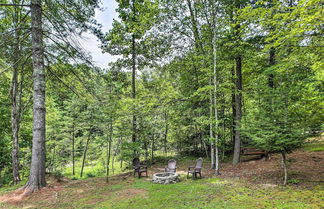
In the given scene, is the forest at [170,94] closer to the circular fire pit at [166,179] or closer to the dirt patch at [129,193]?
the dirt patch at [129,193]

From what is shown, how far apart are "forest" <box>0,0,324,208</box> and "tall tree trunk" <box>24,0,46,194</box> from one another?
4 cm

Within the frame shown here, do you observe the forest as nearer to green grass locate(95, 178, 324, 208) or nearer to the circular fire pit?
green grass locate(95, 178, 324, 208)

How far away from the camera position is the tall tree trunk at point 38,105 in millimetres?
6320

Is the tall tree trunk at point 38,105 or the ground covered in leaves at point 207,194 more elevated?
the tall tree trunk at point 38,105

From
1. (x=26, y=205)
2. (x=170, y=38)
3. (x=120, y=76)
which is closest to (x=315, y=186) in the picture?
(x=26, y=205)

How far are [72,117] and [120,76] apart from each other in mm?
4337

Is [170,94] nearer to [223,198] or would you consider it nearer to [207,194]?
[207,194]

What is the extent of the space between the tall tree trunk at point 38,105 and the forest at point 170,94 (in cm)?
4

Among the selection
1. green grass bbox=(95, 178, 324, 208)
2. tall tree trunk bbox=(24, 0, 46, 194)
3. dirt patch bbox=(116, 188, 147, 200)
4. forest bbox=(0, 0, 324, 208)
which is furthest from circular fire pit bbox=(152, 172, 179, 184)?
tall tree trunk bbox=(24, 0, 46, 194)

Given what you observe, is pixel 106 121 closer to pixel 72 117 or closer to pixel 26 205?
pixel 26 205

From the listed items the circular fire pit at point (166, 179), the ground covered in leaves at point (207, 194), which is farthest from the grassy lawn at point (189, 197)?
the circular fire pit at point (166, 179)

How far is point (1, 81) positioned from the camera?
10.1 meters

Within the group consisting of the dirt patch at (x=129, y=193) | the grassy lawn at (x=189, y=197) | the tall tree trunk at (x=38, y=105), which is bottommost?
the dirt patch at (x=129, y=193)

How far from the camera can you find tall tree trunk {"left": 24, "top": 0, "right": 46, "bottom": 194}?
632 cm
